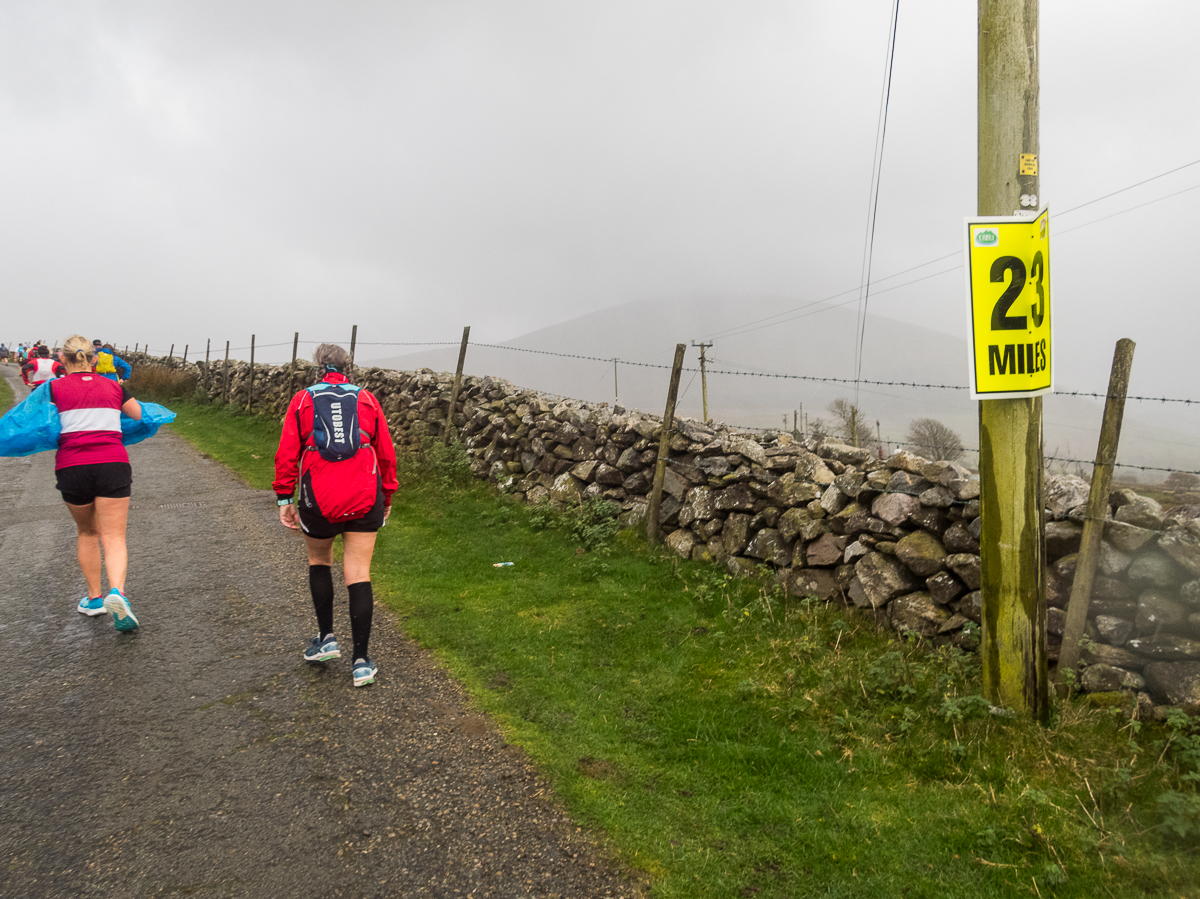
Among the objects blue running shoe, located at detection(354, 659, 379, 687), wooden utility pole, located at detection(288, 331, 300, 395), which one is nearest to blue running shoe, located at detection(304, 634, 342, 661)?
blue running shoe, located at detection(354, 659, 379, 687)

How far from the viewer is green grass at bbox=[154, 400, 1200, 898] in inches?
111

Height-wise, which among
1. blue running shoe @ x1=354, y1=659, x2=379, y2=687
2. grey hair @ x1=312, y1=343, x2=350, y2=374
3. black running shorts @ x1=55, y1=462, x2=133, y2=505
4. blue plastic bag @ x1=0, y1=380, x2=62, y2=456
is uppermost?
grey hair @ x1=312, y1=343, x2=350, y2=374

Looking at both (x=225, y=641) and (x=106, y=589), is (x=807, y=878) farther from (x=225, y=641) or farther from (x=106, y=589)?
(x=106, y=589)

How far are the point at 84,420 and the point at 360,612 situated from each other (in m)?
2.66

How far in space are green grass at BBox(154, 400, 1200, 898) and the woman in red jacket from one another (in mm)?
952

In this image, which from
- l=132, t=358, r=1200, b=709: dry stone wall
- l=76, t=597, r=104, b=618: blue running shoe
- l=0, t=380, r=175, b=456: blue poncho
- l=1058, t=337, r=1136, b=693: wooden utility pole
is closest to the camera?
l=132, t=358, r=1200, b=709: dry stone wall

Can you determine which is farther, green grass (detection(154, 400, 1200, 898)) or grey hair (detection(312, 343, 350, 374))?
grey hair (detection(312, 343, 350, 374))

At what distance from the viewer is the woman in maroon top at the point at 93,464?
4855 millimetres

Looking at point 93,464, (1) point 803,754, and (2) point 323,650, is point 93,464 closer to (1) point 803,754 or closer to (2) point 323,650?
(2) point 323,650

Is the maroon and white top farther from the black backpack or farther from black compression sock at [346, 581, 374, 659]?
black compression sock at [346, 581, 374, 659]

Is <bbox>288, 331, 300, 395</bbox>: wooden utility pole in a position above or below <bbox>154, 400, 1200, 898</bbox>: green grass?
above

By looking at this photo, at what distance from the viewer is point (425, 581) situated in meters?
6.37

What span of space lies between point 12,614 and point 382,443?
3.70 meters

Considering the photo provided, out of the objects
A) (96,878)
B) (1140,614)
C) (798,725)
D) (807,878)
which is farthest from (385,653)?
(1140,614)
